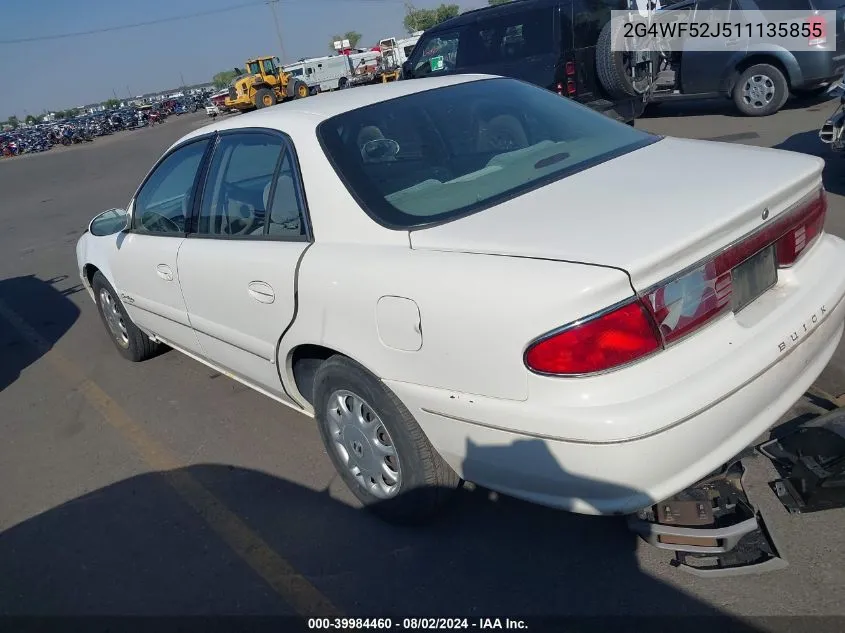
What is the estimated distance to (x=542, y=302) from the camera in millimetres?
1994

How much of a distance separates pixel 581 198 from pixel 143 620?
7.59 feet

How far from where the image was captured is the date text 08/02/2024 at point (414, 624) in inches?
93.6

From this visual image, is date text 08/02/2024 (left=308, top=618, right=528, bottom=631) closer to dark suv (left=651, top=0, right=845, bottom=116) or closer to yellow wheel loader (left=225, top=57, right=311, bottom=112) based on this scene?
dark suv (left=651, top=0, right=845, bottom=116)

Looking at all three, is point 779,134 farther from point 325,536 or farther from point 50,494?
point 50,494

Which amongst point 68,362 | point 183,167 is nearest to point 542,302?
point 183,167

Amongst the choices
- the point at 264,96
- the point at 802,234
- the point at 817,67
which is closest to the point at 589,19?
the point at 817,67

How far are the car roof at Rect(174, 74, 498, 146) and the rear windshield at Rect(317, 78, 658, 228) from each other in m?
0.06

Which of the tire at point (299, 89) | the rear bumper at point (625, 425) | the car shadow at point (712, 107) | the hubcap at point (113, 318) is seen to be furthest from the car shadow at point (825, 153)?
the tire at point (299, 89)

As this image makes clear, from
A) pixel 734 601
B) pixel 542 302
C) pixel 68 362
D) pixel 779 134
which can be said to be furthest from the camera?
pixel 779 134

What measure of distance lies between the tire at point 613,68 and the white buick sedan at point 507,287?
19.6ft

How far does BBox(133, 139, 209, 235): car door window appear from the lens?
376cm

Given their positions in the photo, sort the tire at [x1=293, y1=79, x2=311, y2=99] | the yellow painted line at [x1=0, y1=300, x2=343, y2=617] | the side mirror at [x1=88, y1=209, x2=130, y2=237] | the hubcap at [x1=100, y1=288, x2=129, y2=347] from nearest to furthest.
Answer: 1. the yellow painted line at [x1=0, y1=300, x2=343, y2=617]
2. the side mirror at [x1=88, y1=209, x2=130, y2=237]
3. the hubcap at [x1=100, y1=288, x2=129, y2=347]
4. the tire at [x1=293, y1=79, x2=311, y2=99]

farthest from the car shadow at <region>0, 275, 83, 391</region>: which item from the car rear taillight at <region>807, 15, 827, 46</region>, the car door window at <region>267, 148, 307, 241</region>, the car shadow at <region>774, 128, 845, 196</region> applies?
the car rear taillight at <region>807, 15, 827, 46</region>

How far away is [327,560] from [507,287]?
1.48 m
